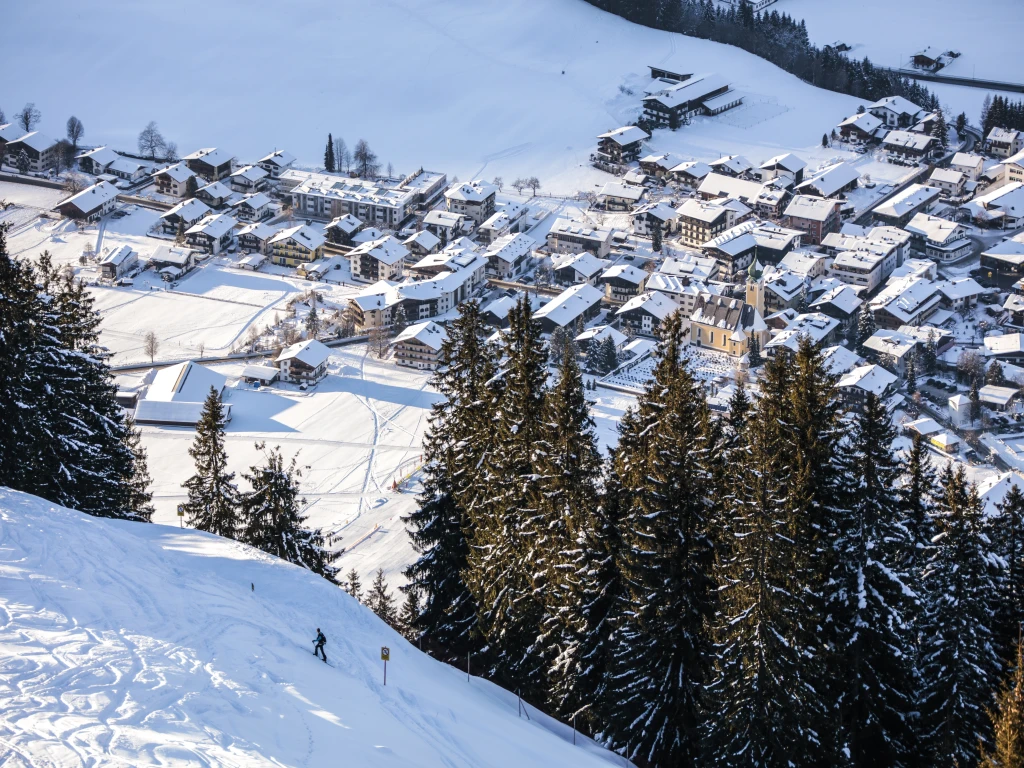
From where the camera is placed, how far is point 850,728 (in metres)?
12.9

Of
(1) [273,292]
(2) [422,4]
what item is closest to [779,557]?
(1) [273,292]

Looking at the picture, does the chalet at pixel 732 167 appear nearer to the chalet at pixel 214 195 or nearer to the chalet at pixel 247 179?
the chalet at pixel 247 179

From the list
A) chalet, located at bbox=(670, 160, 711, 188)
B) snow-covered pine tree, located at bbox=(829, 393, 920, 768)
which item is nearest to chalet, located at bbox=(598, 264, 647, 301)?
chalet, located at bbox=(670, 160, 711, 188)

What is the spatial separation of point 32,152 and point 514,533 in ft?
144

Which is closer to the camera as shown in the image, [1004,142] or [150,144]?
[1004,142]

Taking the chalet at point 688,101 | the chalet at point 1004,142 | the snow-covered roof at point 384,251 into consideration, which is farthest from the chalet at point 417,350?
the chalet at point 1004,142

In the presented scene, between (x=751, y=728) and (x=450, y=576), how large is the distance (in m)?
5.57

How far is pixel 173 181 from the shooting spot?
5012 centimetres

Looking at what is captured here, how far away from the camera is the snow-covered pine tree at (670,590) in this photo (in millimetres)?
13188

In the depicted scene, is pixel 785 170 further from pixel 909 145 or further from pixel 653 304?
pixel 653 304

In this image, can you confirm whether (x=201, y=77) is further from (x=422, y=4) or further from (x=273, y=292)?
(x=273, y=292)

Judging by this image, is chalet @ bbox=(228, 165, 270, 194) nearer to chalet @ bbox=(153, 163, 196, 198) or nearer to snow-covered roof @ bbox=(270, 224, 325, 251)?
chalet @ bbox=(153, 163, 196, 198)

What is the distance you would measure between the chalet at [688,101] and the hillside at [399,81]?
0.85m

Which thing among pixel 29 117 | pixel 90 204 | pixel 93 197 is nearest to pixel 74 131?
pixel 29 117
